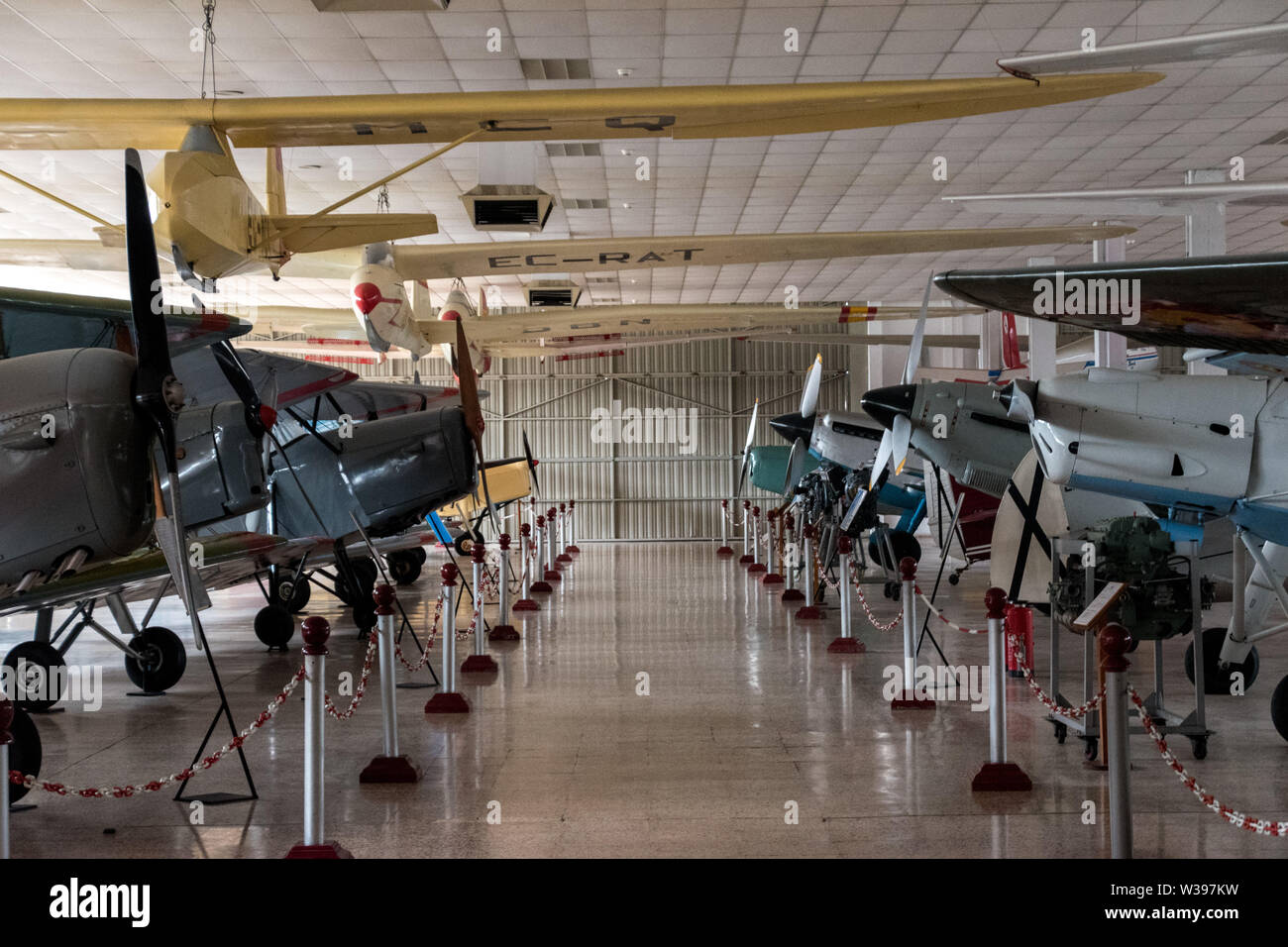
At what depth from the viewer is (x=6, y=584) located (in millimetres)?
4875

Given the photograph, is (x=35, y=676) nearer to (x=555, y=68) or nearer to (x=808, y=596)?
(x=555, y=68)

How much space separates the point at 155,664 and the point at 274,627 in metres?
2.06

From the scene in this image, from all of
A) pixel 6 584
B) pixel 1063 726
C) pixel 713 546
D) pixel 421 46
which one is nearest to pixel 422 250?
pixel 421 46

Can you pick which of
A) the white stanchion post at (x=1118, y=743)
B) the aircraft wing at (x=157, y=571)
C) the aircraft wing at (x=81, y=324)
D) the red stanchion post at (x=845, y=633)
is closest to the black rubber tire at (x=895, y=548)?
the red stanchion post at (x=845, y=633)

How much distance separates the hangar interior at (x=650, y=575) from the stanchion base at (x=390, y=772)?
86 millimetres

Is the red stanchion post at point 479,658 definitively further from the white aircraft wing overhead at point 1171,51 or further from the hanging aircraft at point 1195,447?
the white aircraft wing overhead at point 1171,51

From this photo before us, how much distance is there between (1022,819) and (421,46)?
25.7 ft

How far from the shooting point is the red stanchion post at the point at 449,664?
666 centimetres

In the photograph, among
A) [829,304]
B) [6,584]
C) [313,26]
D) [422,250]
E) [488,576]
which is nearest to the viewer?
[6,584]

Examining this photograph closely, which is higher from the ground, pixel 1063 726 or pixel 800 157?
pixel 800 157

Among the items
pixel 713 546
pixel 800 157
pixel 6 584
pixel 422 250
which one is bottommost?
pixel 713 546

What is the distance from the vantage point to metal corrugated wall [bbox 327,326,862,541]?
90.6 ft

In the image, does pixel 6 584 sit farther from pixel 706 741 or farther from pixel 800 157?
pixel 800 157
